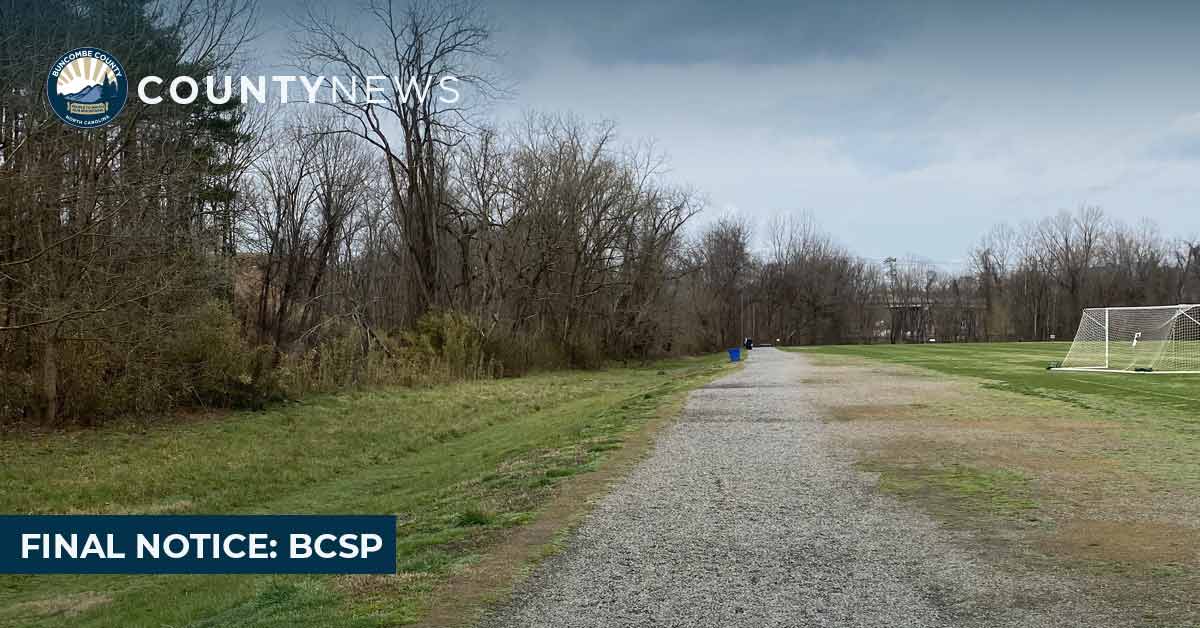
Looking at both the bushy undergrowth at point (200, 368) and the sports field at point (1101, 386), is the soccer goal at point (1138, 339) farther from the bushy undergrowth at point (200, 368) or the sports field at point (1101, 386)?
the bushy undergrowth at point (200, 368)

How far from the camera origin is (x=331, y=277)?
43.7m

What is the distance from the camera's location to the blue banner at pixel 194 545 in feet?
23.2

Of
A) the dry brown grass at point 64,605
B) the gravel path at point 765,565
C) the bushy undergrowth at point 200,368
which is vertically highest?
the bushy undergrowth at point 200,368

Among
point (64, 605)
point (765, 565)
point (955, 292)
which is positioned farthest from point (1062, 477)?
point (955, 292)

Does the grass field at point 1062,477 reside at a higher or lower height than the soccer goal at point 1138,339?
lower

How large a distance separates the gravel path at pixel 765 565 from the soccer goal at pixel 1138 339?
27247mm

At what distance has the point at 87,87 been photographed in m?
14.0

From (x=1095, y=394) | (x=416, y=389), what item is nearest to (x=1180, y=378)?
(x=1095, y=394)

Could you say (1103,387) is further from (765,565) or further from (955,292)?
(955,292)

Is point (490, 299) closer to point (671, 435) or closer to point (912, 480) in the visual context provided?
point (671, 435)

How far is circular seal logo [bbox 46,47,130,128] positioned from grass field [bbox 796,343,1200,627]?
41.4ft

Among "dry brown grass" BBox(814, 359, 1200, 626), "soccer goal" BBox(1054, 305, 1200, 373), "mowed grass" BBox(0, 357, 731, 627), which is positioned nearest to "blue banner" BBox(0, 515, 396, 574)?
"mowed grass" BBox(0, 357, 731, 627)

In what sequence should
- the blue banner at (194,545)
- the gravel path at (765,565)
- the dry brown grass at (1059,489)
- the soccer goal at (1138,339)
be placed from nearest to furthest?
the gravel path at (765,565) → the dry brown grass at (1059,489) → the blue banner at (194,545) → the soccer goal at (1138,339)

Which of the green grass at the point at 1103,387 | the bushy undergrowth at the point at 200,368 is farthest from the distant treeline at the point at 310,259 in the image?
the green grass at the point at 1103,387
